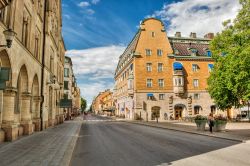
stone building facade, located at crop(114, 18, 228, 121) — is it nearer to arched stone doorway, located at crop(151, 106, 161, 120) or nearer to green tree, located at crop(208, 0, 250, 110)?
arched stone doorway, located at crop(151, 106, 161, 120)

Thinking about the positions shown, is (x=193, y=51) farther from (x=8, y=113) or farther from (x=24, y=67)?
(x=8, y=113)

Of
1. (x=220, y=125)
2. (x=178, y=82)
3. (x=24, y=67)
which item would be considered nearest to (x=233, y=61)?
(x=220, y=125)

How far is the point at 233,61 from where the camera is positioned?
22.1 m

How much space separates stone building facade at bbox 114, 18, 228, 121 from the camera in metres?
49.7

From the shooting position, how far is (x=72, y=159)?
390 inches

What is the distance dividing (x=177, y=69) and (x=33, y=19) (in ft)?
117

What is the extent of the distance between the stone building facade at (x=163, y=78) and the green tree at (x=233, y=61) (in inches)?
647

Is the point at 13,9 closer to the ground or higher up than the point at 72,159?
higher up

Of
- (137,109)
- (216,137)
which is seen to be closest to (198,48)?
(137,109)

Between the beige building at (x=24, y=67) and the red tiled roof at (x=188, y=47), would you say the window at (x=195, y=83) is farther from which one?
the beige building at (x=24, y=67)

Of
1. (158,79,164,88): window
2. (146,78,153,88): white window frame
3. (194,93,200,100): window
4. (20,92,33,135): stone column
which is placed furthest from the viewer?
(194,93,200,100): window

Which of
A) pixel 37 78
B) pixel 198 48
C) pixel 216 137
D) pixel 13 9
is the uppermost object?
pixel 198 48

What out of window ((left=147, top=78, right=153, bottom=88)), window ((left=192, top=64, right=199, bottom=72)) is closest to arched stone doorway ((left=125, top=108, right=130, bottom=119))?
window ((left=147, top=78, right=153, bottom=88))

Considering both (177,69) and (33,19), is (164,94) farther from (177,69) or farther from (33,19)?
(33,19)
